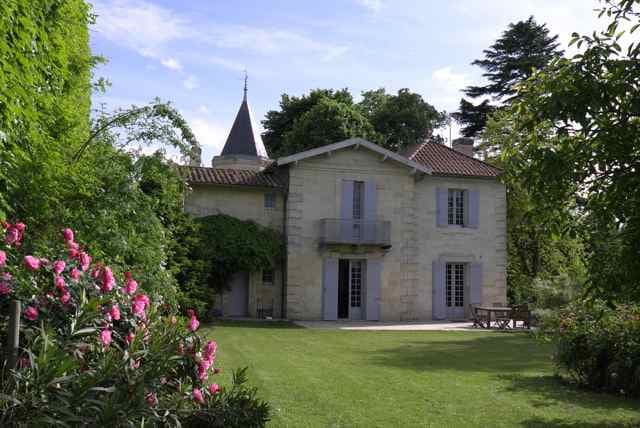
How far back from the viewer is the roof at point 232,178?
71.3 ft

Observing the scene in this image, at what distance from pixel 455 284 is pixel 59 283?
2154 centimetres

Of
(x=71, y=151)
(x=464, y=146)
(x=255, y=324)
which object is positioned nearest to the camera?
(x=71, y=151)

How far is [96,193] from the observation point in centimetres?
702

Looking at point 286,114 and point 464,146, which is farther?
point 286,114

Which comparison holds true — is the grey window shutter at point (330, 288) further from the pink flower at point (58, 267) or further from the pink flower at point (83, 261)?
the pink flower at point (58, 267)

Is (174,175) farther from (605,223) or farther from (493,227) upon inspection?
(493,227)

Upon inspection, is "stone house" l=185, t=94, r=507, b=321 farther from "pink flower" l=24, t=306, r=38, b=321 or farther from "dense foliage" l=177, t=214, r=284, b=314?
"pink flower" l=24, t=306, r=38, b=321

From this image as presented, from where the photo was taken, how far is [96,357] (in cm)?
446

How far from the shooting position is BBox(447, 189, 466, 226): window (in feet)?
81.3

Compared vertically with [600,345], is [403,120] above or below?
above

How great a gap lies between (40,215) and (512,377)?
7.80 metres

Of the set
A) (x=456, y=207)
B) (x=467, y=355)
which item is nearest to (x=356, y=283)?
(x=456, y=207)

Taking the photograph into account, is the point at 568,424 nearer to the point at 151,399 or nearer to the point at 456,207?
the point at 151,399

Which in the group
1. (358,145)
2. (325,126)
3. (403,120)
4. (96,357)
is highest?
(403,120)
